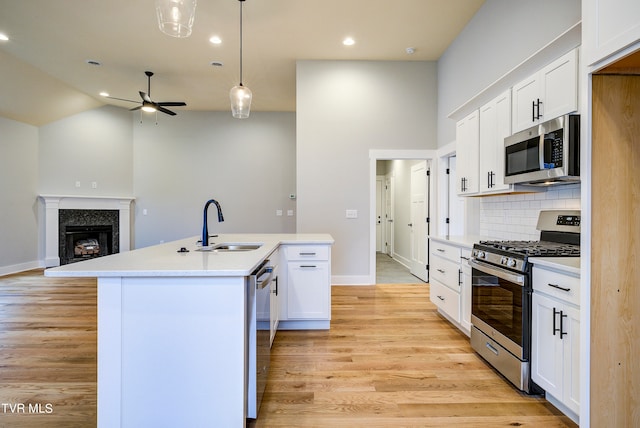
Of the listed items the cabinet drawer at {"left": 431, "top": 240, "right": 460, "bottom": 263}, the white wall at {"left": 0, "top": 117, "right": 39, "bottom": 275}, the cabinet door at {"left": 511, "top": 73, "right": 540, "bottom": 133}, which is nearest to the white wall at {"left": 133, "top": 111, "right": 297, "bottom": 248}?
the white wall at {"left": 0, "top": 117, "right": 39, "bottom": 275}

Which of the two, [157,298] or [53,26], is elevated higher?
[53,26]

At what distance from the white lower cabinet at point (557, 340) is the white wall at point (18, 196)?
7.68m

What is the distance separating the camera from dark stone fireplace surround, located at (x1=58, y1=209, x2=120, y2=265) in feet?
21.5

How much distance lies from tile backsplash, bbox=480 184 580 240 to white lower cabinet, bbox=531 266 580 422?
0.92 m

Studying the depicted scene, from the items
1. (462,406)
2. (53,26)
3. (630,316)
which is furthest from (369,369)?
(53,26)

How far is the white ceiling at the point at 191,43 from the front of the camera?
370 centimetres

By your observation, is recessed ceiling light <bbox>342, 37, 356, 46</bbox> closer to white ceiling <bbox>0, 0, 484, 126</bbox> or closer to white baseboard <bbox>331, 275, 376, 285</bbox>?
white ceiling <bbox>0, 0, 484, 126</bbox>

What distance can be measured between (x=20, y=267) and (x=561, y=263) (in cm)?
798

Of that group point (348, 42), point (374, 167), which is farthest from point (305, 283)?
point (348, 42)

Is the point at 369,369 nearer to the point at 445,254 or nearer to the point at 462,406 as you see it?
the point at 462,406

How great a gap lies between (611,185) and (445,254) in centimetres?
177

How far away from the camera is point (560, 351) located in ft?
5.74

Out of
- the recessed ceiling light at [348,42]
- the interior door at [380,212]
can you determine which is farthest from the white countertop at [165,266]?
the interior door at [380,212]

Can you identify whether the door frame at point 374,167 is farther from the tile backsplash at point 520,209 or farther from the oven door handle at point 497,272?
the oven door handle at point 497,272
